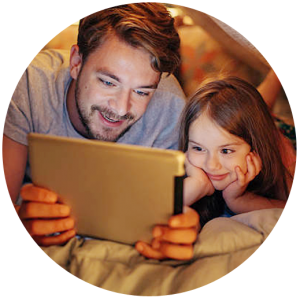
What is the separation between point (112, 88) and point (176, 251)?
0.50 meters

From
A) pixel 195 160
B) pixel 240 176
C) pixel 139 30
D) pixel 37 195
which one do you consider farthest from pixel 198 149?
pixel 37 195

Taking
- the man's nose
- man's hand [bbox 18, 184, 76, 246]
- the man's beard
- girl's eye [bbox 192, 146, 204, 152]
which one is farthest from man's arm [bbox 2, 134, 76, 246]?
girl's eye [bbox 192, 146, 204, 152]

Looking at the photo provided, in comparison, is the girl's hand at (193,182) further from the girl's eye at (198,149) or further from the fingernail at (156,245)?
the fingernail at (156,245)

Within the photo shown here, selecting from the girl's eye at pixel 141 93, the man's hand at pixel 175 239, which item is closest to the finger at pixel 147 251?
the man's hand at pixel 175 239

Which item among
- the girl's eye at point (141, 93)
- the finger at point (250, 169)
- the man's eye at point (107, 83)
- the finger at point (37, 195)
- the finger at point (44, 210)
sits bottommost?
the finger at point (44, 210)

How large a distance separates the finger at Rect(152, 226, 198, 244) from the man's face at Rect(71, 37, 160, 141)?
0.32 metres

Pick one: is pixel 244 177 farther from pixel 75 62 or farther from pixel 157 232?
pixel 75 62

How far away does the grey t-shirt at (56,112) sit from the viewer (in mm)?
1381

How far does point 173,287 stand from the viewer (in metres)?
1.32

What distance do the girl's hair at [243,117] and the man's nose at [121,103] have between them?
0.17 metres

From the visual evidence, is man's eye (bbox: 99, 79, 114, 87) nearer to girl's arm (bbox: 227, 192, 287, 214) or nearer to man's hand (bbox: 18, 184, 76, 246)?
man's hand (bbox: 18, 184, 76, 246)

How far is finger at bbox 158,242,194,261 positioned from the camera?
4.28 feet

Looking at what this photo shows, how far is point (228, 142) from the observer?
134 cm

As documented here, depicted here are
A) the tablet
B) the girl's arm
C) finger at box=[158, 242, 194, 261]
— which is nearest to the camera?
the tablet
